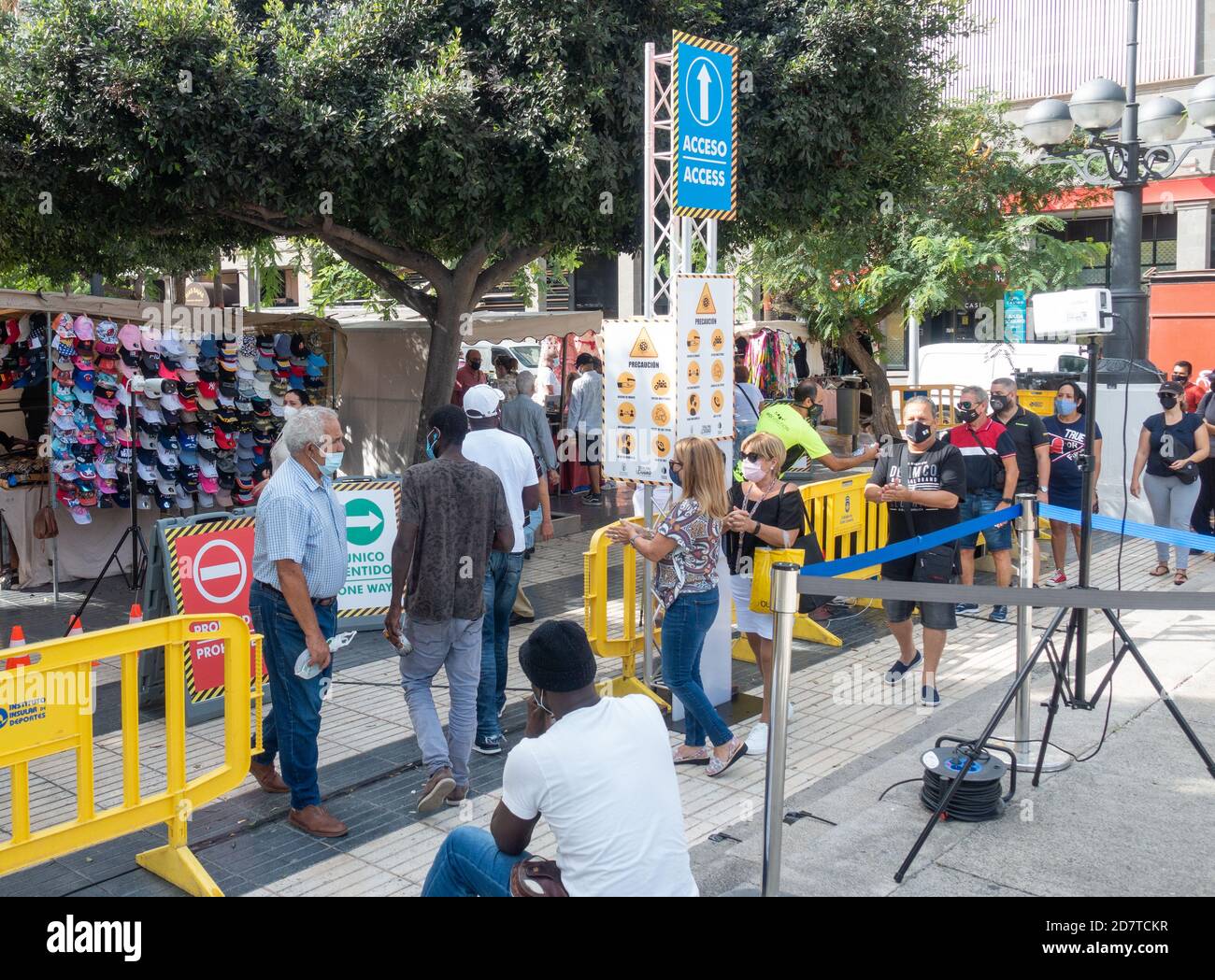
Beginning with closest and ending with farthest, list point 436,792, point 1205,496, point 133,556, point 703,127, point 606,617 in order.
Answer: point 436,792 → point 606,617 → point 703,127 → point 133,556 → point 1205,496

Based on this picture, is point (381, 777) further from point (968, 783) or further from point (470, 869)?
point (968, 783)

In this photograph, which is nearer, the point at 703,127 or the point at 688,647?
the point at 688,647

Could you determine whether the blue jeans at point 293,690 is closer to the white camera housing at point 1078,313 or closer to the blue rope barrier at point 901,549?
the blue rope barrier at point 901,549

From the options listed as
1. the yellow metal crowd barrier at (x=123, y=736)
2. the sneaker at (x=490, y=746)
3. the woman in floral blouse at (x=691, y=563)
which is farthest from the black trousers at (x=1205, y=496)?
the yellow metal crowd barrier at (x=123, y=736)

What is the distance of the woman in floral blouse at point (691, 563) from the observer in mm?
6180

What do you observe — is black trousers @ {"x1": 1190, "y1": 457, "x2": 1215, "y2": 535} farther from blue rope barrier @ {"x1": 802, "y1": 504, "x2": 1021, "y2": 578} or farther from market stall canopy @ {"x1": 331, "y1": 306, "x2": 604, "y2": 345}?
market stall canopy @ {"x1": 331, "y1": 306, "x2": 604, "y2": 345}

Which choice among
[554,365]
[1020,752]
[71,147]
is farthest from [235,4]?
[1020,752]

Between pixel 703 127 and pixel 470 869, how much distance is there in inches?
209

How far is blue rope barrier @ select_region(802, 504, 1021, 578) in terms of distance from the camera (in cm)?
518

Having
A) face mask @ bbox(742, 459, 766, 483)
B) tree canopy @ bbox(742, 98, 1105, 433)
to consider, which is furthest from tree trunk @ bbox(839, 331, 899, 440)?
face mask @ bbox(742, 459, 766, 483)

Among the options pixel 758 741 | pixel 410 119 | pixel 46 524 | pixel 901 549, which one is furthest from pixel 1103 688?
pixel 46 524

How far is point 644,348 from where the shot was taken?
24.1ft
